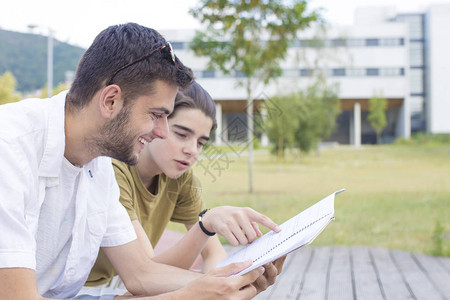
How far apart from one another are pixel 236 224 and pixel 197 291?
0.91 feet

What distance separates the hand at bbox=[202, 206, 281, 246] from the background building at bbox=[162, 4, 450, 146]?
904 inches

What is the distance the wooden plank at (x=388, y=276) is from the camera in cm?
271

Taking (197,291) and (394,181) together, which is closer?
(197,291)

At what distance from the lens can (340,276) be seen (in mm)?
3109

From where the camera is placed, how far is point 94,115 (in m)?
1.18

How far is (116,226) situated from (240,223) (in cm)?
36

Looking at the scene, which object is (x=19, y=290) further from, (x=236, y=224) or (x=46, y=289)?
(x=236, y=224)

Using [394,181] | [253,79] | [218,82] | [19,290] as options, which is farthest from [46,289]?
[218,82]

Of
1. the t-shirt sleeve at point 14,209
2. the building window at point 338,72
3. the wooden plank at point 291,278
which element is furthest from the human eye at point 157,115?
the building window at point 338,72

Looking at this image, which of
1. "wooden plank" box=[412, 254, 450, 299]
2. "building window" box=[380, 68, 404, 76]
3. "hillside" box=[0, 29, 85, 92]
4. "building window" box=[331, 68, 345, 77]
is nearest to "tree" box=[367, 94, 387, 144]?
"building window" box=[380, 68, 404, 76]

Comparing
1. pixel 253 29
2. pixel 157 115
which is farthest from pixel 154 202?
pixel 253 29

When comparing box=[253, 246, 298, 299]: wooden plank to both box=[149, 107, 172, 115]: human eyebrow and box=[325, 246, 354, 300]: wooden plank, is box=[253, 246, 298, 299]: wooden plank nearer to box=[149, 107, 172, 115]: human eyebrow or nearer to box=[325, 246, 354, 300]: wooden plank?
box=[325, 246, 354, 300]: wooden plank

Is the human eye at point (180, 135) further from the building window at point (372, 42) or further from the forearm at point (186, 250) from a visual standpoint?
the building window at point (372, 42)

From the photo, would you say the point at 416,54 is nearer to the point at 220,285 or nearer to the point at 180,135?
the point at 180,135
